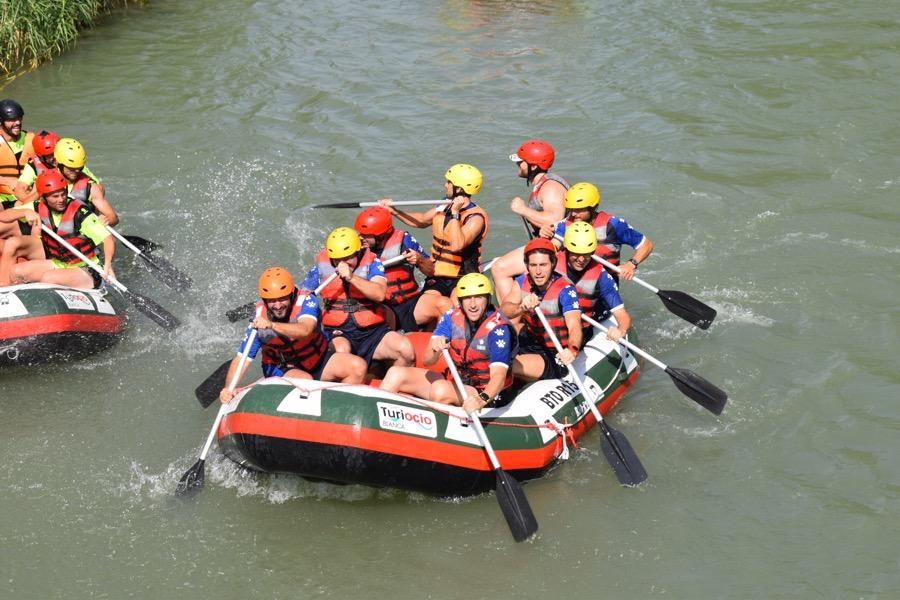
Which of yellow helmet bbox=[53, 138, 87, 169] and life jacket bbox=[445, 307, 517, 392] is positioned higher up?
yellow helmet bbox=[53, 138, 87, 169]

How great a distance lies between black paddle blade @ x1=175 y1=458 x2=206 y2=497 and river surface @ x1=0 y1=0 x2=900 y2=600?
0.53 feet

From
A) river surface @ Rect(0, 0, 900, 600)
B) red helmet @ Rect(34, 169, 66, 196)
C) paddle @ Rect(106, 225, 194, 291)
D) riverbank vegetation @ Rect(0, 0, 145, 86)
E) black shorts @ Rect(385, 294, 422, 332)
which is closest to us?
river surface @ Rect(0, 0, 900, 600)

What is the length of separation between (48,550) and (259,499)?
1287 mm

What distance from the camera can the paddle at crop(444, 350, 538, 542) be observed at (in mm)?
6141

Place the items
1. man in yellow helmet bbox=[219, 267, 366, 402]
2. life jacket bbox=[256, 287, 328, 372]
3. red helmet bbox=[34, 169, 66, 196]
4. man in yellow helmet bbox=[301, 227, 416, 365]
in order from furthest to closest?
red helmet bbox=[34, 169, 66, 196], man in yellow helmet bbox=[301, 227, 416, 365], life jacket bbox=[256, 287, 328, 372], man in yellow helmet bbox=[219, 267, 366, 402]

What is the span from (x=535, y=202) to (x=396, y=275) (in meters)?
1.32

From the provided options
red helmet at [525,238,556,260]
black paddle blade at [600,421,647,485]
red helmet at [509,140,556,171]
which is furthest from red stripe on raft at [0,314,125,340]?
black paddle blade at [600,421,647,485]

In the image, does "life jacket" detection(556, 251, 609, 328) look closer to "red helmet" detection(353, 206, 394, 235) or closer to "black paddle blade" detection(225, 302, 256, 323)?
"red helmet" detection(353, 206, 394, 235)

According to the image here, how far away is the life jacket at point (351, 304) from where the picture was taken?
716 centimetres

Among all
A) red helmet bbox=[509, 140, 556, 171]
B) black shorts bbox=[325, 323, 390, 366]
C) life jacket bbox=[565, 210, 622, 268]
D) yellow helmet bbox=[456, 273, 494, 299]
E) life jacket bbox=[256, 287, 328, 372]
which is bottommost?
black shorts bbox=[325, 323, 390, 366]

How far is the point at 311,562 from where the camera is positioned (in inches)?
249

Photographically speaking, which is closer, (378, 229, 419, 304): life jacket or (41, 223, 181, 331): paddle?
(378, 229, 419, 304): life jacket

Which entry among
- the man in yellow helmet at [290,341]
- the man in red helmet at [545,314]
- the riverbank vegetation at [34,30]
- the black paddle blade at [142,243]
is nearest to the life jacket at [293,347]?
the man in yellow helmet at [290,341]

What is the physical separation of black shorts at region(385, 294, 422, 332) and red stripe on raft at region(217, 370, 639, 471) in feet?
4.37
